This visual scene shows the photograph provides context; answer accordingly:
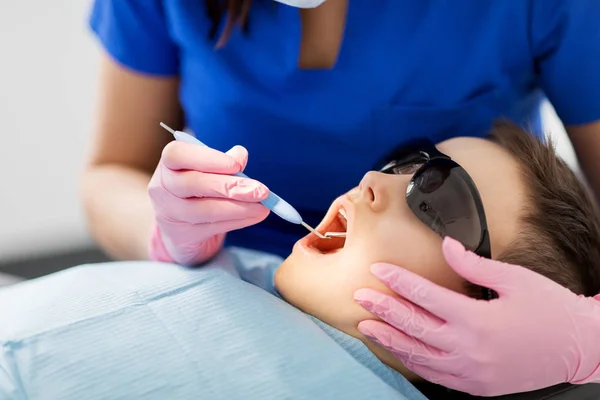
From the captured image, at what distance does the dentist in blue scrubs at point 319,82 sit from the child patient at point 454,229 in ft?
0.56

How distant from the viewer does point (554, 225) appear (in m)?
0.84

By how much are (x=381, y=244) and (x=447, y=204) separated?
0.09m

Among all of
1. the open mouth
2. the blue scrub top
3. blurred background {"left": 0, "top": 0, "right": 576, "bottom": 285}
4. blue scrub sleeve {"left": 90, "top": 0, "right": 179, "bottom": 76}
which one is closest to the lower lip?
the open mouth

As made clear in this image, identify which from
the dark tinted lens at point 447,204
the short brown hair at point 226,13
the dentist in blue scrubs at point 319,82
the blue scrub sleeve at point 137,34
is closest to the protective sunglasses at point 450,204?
the dark tinted lens at point 447,204

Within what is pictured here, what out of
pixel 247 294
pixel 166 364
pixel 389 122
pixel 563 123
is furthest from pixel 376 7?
pixel 166 364

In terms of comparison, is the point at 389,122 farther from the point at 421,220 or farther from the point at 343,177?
the point at 421,220

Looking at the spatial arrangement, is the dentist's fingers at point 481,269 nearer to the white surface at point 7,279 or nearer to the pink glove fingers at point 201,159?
the pink glove fingers at point 201,159

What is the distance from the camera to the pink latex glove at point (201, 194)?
812mm

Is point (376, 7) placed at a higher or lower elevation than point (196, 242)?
higher

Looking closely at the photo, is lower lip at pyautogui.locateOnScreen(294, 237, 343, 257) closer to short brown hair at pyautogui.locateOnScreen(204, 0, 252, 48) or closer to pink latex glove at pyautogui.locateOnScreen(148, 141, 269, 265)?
pink latex glove at pyautogui.locateOnScreen(148, 141, 269, 265)

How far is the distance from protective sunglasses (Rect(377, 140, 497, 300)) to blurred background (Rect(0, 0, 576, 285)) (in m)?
1.39

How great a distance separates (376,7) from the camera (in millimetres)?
1040

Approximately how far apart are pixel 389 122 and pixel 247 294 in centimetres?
39

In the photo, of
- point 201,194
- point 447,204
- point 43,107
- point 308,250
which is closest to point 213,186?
point 201,194
